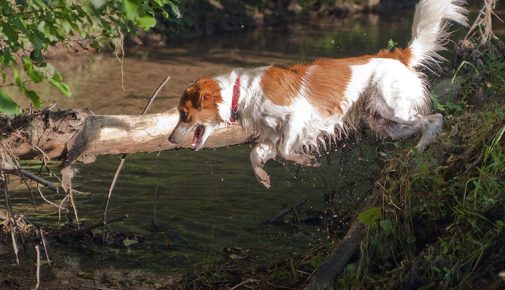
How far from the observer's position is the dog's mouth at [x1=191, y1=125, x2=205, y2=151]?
22.0 ft

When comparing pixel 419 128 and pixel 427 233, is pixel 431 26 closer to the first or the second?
pixel 419 128

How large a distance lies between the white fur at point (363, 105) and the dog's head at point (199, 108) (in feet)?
0.23

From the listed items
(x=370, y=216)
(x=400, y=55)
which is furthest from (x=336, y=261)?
(x=400, y=55)

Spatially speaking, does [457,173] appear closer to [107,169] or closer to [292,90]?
[292,90]

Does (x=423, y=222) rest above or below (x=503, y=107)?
below

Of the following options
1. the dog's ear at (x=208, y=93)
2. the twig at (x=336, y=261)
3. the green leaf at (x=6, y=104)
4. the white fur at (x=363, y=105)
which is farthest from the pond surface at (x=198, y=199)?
the green leaf at (x=6, y=104)

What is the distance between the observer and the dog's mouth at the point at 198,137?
22.0 feet

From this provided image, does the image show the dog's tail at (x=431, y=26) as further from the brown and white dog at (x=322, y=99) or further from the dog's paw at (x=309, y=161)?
the dog's paw at (x=309, y=161)

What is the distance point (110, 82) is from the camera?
53.2ft

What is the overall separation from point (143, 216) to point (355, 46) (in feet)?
42.2

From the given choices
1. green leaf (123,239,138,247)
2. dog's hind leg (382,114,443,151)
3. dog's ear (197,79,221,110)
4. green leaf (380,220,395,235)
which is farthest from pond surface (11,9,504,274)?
green leaf (380,220,395,235)

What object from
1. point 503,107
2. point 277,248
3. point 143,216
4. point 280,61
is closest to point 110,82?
point 280,61

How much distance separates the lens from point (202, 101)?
6.43 metres

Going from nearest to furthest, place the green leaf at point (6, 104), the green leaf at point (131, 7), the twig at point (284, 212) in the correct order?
the green leaf at point (6, 104)
the green leaf at point (131, 7)
the twig at point (284, 212)
